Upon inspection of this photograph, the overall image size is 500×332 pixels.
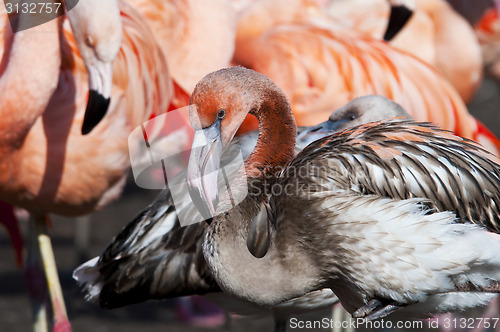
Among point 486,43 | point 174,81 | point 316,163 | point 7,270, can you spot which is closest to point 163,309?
point 7,270

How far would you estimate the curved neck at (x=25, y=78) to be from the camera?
3.29 meters

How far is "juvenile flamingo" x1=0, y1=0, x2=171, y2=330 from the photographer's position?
3225 millimetres

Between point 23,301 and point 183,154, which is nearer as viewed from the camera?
point 183,154

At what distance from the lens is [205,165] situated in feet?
8.07

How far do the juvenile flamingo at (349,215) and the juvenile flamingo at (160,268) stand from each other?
0.35 metres

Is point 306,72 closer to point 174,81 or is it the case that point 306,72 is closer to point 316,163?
point 174,81

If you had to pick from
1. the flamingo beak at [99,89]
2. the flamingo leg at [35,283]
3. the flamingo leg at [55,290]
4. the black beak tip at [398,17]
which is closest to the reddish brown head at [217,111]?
the flamingo beak at [99,89]

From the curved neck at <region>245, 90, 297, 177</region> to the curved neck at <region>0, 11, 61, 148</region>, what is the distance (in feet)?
3.61

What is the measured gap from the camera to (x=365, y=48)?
4.38m

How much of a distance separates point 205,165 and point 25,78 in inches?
48.8

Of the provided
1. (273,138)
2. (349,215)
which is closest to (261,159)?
(273,138)

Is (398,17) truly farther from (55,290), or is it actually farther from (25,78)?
(55,290)

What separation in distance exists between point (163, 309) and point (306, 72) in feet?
7.00

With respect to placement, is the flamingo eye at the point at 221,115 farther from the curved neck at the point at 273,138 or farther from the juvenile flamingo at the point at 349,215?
the curved neck at the point at 273,138
